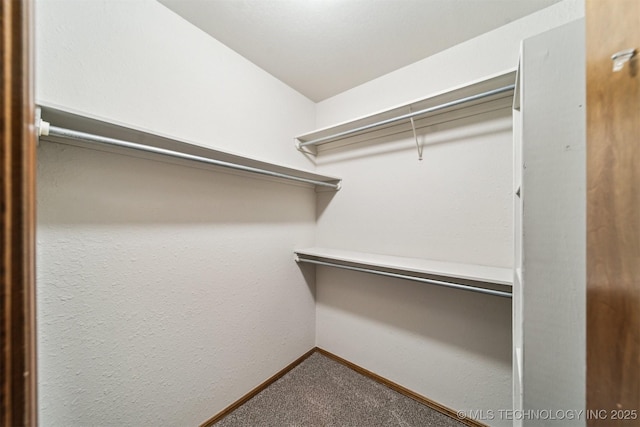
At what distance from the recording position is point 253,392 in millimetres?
1422

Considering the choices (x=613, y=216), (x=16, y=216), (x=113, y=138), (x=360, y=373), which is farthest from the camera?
(x=360, y=373)

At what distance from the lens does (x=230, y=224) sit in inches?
52.4

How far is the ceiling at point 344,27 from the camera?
1.06m

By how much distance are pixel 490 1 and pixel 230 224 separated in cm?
179

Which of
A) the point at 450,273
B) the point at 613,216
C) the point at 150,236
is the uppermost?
the point at 613,216

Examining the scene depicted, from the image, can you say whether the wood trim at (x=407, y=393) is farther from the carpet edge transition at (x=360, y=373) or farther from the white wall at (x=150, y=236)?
the white wall at (x=150, y=236)

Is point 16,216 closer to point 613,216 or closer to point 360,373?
point 613,216

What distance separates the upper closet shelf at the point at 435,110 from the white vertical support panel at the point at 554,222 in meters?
0.35

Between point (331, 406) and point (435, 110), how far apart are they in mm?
1861

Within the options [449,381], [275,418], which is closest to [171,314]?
[275,418]

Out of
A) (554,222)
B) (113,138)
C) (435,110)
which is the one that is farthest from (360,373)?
(113,138)

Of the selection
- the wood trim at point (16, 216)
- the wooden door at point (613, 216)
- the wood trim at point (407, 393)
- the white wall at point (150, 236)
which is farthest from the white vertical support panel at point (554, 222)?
the white wall at point (150, 236)

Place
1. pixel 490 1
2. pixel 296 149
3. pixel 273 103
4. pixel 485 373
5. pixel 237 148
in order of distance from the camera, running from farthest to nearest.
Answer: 1. pixel 296 149
2. pixel 273 103
3. pixel 237 148
4. pixel 485 373
5. pixel 490 1

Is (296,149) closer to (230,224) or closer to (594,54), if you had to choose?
(230,224)
